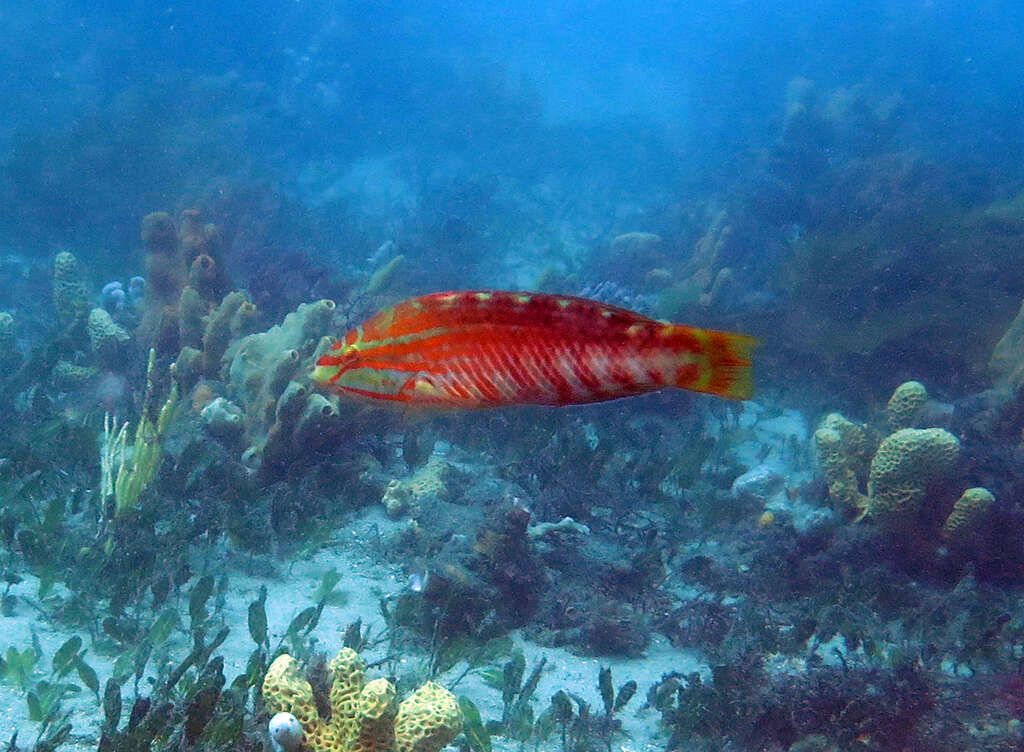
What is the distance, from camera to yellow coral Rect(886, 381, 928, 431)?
6152 mm

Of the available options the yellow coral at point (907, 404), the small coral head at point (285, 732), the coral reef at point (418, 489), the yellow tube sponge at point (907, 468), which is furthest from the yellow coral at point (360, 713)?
the yellow coral at point (907, 404)

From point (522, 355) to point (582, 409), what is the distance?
6905mm

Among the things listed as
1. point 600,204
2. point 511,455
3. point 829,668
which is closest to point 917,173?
point 600,204

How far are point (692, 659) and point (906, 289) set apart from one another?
8.00 metres

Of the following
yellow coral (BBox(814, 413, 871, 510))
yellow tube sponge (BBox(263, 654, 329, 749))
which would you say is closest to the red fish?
yellow tube sponge (BBox(263, 654, 329, 749))

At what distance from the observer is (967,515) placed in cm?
511

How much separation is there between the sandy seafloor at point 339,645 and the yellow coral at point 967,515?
2525 millimetres

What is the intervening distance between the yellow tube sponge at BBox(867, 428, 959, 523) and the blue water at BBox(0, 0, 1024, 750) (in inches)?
5.2

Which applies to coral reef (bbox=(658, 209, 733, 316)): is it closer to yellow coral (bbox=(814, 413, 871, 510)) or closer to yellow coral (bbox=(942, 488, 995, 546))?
yellow coral (bbox=(814, 413, 871, 510))

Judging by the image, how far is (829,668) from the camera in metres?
4.04

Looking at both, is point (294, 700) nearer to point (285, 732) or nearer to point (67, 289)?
point (285, 732)

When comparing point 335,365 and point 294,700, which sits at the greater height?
point 335,365

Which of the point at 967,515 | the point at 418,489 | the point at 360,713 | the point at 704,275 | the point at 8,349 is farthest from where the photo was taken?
the point at 704,275

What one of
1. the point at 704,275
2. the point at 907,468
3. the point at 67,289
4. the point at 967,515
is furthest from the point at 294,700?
the point at 704,275
